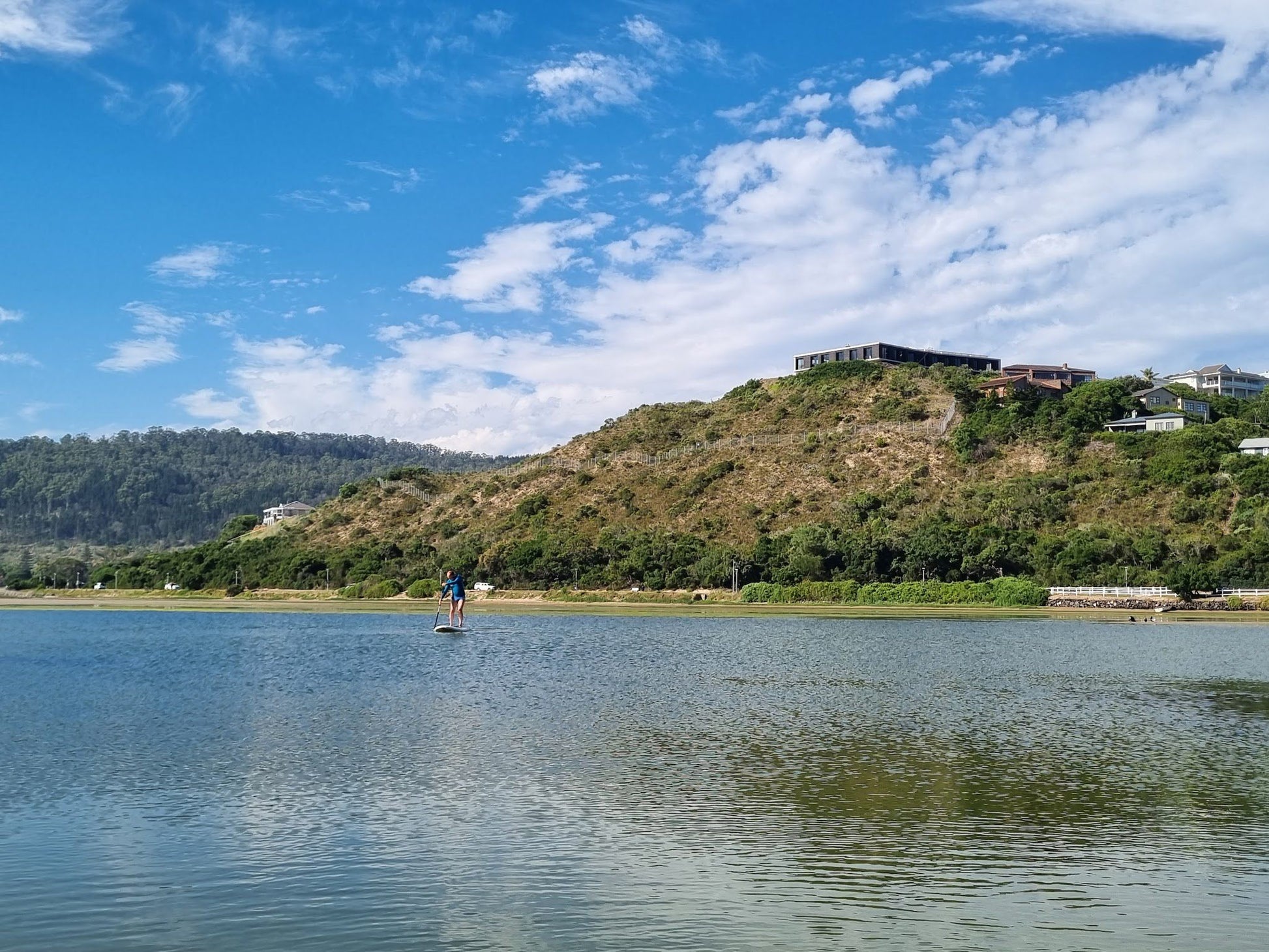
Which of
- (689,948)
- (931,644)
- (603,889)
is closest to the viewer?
(689,948)

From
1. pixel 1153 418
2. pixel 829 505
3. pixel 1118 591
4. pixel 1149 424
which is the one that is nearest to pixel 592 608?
pixel 829 505

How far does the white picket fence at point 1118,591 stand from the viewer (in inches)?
3246

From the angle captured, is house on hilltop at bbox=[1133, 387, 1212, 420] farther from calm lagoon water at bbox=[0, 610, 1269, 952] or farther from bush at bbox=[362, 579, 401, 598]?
calm lagoon water at bbox=[0, 610, 1269, 952]

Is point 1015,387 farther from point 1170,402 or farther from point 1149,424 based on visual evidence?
point 1149,424

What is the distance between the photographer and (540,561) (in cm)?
11600

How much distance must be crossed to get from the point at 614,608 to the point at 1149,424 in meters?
71.4

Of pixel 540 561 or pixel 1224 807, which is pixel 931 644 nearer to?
pixel 1224 807

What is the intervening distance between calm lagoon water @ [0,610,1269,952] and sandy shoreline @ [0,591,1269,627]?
3923 cm

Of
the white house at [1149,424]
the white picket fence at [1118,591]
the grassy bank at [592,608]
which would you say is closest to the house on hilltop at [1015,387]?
the white house at [1149,424]

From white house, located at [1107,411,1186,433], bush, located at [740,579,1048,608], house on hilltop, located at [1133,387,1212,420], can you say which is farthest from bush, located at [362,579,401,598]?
house on hilltop, located at [1133,387,1212,420]

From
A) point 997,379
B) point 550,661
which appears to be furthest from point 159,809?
point 997,379

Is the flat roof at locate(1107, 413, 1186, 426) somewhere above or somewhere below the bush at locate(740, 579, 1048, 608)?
above

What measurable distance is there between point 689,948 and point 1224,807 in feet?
33.2

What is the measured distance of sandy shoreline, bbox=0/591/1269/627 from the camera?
73.3m
